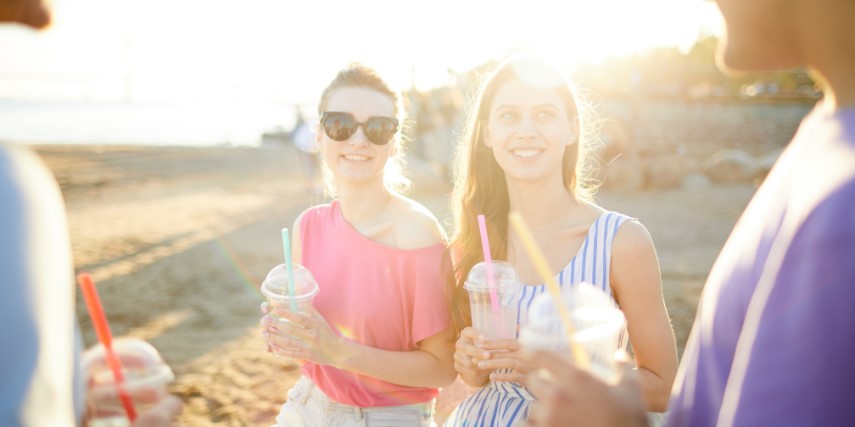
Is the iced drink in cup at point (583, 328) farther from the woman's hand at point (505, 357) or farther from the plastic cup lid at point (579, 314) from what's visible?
the woman's hand at point (505, 357)

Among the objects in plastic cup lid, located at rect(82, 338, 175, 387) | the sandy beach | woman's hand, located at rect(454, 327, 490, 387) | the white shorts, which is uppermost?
plastic cup lid, located at rect(82, 338, 175, 387)

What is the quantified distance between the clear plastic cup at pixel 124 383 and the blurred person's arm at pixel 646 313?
1681mm

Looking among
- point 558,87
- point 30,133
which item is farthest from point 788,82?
point 30,133

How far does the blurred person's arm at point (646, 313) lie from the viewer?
2.27 meters

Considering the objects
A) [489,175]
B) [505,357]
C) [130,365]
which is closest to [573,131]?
[489,175]

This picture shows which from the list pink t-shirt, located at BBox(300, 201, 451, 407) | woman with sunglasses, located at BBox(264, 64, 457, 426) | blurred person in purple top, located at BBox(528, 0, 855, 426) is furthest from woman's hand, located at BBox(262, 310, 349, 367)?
blurred person in purple top, located at BBox(528, 0, 855, 426)

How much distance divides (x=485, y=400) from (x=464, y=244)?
2.28ft

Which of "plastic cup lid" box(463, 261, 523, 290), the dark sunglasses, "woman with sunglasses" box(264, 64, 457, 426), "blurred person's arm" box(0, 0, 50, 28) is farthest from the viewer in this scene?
the dark sunglasses

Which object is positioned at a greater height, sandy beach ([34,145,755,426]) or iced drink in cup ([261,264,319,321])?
iced drink in cup ([261,264,319,321])

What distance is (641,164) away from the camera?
15.8 meters

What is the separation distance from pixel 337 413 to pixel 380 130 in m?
1.28

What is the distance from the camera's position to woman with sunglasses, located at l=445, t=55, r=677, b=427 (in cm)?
227

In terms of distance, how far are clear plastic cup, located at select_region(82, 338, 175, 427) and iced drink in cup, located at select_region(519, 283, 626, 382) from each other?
867 millimetres

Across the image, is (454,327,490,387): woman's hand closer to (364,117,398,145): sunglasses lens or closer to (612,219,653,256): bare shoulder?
(612,219,653,256): bare shoulder
